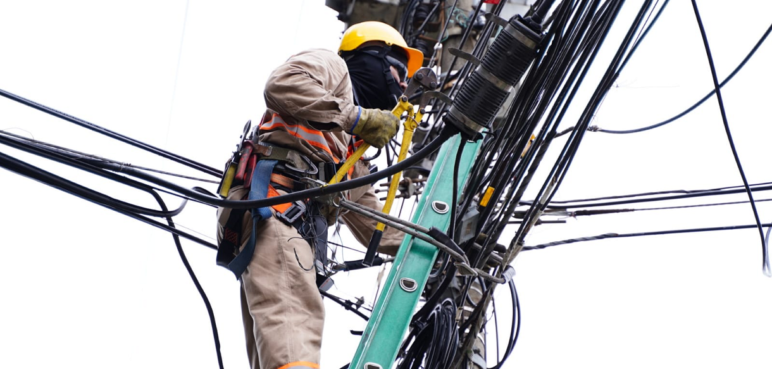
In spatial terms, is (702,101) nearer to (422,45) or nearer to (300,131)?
(300,131)

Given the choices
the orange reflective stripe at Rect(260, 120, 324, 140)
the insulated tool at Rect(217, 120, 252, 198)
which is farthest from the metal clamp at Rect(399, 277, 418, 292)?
the insulated tool at Rect(217, 120, 252, 198)

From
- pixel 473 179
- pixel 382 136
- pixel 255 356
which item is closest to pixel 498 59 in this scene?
pixel 382 136

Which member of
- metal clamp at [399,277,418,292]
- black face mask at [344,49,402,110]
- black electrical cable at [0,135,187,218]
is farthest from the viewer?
black face mask at [344,49,402,110]

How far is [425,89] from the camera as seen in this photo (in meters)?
3.33

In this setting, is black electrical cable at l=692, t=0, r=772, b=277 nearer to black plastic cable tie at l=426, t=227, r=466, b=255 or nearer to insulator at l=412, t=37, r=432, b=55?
black plastic cable tie at l=426, t=227, r=466, b=255

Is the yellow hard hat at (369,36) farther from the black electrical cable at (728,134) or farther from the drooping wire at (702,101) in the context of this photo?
the black electrical cable at (728,134)

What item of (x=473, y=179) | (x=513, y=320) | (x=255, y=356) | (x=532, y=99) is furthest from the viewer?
(x=513, y=320)

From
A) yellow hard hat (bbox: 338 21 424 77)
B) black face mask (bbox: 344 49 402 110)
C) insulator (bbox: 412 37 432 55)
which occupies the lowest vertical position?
black face mask (bbox: 344 49 402 110)

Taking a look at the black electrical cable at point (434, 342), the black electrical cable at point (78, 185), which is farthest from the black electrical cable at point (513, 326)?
the black electrical cable at point (78, 185)

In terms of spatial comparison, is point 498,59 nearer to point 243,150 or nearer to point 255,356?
point 243,150

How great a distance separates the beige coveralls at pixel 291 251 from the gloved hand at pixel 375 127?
43mm

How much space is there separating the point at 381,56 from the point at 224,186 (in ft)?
3.95

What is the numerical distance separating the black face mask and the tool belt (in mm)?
611

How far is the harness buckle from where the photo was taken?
3.32 metres
